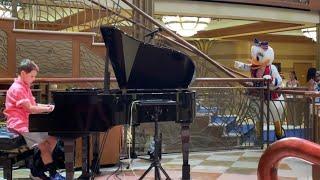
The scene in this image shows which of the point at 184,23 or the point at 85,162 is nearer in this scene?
the point at 85,162

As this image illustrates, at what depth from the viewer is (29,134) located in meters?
3.85

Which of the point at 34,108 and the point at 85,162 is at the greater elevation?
the point at 34,108

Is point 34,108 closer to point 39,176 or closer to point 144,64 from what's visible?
point 39,176

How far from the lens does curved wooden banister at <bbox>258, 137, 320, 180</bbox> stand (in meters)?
1.11

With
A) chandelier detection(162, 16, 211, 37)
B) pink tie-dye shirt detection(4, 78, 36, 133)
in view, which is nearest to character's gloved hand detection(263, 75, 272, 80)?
pink tie-dye shirt detection(4, 78, 36, 133)

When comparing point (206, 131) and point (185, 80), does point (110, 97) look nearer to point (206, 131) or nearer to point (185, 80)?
point (185, 80)

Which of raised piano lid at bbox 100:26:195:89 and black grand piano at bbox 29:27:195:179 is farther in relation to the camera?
raised piano lid at bbox 100:26:195:89

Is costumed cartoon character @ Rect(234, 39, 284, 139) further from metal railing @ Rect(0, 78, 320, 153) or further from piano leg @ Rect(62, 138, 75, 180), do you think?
piano leg @ Rect(62, 138, 75, 180)

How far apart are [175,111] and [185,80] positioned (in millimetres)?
329

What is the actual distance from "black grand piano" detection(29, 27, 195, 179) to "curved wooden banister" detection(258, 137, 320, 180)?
2395mm

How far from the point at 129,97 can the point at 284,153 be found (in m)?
2.60

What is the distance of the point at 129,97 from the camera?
3.71 meters

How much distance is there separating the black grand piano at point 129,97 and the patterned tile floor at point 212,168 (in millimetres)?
852

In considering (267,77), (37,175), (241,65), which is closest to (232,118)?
(241,65)
